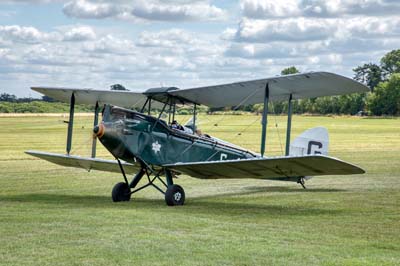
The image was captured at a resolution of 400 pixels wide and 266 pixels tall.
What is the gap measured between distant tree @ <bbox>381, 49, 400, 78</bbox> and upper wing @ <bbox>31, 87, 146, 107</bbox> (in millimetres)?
155059

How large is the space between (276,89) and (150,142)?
8.57 feet

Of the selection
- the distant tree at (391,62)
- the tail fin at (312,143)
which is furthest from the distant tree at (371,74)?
the tail fin at (312,143)

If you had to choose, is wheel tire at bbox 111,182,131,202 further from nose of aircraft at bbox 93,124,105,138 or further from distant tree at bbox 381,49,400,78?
distant tree at bbox 381,49,400,78

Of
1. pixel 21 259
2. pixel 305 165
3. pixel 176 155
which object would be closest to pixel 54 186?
pixel 176 155

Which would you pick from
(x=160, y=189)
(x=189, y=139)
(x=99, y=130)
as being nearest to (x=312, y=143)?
(x=189, y=139)

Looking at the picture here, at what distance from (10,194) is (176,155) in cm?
408

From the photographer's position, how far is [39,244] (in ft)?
29.0

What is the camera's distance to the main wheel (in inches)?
525

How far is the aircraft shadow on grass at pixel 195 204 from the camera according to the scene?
41.0 feet

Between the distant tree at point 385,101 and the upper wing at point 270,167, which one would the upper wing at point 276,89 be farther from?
the distant tree at point 385,101

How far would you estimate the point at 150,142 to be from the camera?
13680 mm

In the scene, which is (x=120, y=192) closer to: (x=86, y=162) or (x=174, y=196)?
(x=174, y=196)

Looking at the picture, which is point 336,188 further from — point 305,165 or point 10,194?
point 10,194

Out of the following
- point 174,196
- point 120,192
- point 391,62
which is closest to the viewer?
point 174,196
